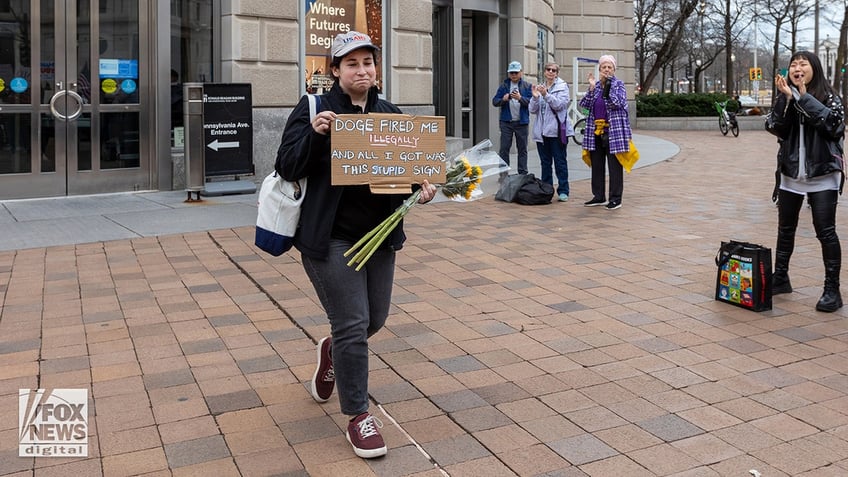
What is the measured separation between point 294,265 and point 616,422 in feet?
13.2

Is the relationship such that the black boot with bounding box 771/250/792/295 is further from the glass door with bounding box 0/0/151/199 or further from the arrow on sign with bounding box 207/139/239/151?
the glass door with bounding box 0/0/151/199

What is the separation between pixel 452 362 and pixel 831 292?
10.0 feet

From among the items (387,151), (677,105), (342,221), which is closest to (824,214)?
(387,151)

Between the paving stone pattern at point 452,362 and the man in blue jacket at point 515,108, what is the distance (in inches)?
196

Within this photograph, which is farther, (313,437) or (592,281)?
(592,281)

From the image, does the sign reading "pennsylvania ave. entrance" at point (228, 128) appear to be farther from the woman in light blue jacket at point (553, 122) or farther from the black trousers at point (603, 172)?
the black trousers at point (603, 172)

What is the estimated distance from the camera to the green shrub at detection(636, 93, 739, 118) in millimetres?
37344

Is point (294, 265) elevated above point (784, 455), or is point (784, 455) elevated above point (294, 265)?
point (294, 265)

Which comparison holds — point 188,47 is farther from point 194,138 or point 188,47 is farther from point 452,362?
point 452,362

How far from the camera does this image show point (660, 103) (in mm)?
37656

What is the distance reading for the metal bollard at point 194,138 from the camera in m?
11.1

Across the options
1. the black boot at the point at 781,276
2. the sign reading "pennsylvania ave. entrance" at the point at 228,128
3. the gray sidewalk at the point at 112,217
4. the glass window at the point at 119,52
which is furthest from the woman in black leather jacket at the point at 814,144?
the glass window at the point at 119,52

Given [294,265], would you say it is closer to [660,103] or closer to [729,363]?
[729,363]

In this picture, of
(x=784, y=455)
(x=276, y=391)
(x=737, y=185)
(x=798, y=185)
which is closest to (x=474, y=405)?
(x=276, y=391)
